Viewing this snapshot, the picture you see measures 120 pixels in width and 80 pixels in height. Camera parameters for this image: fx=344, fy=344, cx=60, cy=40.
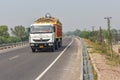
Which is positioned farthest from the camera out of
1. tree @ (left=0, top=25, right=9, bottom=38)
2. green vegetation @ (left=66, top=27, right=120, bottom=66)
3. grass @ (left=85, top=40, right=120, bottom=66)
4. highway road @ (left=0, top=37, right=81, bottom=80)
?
tree @ (left=0, top=25, right=9, bottom=38)

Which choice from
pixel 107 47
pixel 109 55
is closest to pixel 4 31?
pixel 107 47

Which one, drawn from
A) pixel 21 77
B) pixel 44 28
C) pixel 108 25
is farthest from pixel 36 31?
pixel 21 77

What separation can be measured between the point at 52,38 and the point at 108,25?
5662 millimetres

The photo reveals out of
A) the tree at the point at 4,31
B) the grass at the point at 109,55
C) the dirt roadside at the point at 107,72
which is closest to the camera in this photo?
the dirt roadside at the point at 107,72

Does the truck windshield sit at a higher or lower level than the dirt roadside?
higher

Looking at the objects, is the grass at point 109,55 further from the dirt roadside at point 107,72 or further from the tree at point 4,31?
A: the tree at point 4,31

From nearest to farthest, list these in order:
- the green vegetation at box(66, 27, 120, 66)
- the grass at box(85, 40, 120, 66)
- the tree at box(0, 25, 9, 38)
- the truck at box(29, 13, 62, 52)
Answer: the grass at box(85, 40, 120, 66) < the green vegetation at box(66, 27, 120, 66) < the truck at box(29, 13, 62, 52) < the tree at box(0, 25, 9, 38)

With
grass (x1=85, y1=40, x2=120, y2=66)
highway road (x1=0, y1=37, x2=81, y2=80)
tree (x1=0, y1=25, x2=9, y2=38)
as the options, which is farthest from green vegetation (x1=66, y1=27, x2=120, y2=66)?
tree (x1=0, y1=25, x2=9, y2=38)

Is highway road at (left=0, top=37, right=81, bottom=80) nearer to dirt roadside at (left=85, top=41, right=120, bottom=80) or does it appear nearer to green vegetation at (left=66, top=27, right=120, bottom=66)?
dirt roadside at (left=85, top=41, right=120, bottom=80)

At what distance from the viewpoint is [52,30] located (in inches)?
1330

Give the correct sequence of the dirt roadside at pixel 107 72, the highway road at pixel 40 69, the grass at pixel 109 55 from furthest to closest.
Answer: the grass at pixel 109 55 → the highway road at pixel 40 69 → the dirt roadside at pixel 107 72

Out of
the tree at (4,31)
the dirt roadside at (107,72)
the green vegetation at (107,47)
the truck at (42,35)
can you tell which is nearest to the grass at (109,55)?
the green vegetation at (107,47)

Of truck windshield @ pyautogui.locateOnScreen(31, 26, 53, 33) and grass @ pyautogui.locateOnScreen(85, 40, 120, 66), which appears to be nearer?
grass @ pyautogui.locateOnScreen(85, 40, 120, 66)

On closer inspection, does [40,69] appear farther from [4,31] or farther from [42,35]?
[4,31]
